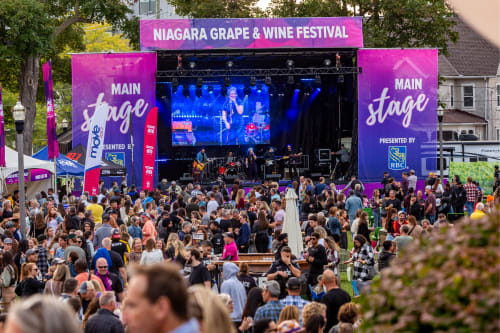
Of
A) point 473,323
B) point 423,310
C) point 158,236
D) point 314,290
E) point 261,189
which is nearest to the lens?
point 473,323

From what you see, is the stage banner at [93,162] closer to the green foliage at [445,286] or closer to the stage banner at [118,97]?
the stage banner at [118,97]

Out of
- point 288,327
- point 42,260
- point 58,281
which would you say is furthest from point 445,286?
point 42,260

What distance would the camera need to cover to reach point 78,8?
102 ft

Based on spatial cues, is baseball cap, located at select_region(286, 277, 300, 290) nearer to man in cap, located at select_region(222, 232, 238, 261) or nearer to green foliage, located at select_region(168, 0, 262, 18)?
man in cap, located at select_region(222, 232, 238, 261)

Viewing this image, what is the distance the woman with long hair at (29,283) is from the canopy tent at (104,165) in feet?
50.1

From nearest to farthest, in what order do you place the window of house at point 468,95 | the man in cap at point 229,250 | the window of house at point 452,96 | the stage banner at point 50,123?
1. the man in cap at point 229,250
2. the stage banner at point 50,123
3. the window of house at point 468,95
4. the window of house at point 452,96

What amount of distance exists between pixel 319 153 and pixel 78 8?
11.7 meters

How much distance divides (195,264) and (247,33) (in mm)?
16733

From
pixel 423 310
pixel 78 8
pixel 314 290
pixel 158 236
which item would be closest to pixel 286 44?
pixel 78 8

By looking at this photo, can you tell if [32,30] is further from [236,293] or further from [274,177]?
[236,293]

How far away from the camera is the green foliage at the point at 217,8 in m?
37.4

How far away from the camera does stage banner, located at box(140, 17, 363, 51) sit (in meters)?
25.1

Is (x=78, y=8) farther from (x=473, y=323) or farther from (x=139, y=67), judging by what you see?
(x=473, y=323)

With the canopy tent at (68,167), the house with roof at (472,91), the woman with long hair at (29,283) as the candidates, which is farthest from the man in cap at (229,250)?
the house with roof at (472,91)
